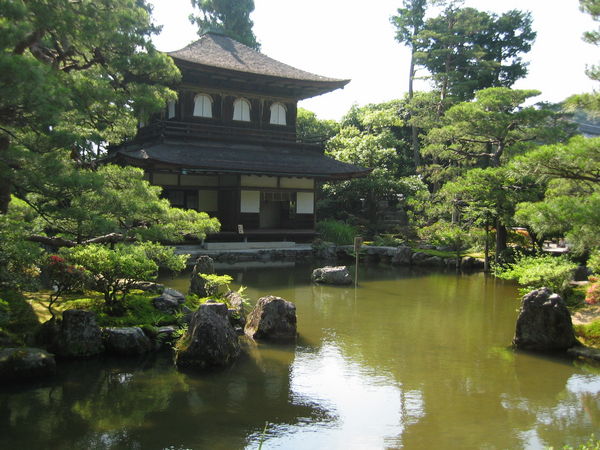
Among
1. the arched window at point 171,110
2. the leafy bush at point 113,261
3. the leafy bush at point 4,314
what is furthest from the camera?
the arched window at point 171,110

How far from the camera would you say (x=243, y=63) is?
75.7 ft

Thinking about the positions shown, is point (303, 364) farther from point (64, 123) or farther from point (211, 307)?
point (64, 123)

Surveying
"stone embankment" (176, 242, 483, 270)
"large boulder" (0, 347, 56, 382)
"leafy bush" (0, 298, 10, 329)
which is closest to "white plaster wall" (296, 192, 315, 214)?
"stone embankment" (176, 242, 483, 270)

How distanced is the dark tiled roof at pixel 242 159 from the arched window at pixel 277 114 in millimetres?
1280

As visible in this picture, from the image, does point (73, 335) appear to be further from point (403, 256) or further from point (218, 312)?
point (403, 256)

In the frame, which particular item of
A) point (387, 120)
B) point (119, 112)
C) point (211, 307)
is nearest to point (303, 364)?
point (211, 307)

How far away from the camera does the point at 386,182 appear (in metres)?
26.7

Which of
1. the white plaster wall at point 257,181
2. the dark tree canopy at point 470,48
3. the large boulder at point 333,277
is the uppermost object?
the dark tree canopy at point 470,48

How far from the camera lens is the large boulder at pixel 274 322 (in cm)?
959

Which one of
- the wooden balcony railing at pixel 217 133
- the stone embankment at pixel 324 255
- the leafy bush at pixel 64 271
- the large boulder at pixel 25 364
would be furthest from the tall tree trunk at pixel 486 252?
the large boulder at pixel 25 364

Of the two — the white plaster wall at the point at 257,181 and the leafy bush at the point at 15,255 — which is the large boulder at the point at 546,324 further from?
the white plaster wall at the point at 257,181

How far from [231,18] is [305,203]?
19414 mm

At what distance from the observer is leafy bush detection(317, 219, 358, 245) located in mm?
23453

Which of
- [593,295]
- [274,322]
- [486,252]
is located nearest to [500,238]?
[486,252]
